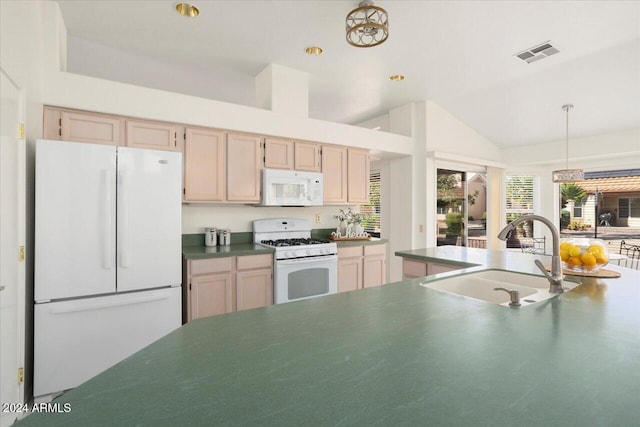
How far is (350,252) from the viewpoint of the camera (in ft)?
12.7

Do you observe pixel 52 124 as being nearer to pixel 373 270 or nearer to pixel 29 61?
pixel 29 61

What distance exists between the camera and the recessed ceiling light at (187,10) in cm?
243

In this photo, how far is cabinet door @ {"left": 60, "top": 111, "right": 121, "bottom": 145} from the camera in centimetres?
260

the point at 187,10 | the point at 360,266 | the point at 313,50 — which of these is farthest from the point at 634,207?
the point at 187,10

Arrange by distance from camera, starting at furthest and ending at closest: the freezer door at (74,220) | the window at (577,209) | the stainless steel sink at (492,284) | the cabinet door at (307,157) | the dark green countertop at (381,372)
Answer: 1. the window at (577,209)
2. the cabinet door at (307,157)
3. the freezer door at (74,220)
4. the stainless steel sink at (492,284)
5. the dark green countertop at (381,372)

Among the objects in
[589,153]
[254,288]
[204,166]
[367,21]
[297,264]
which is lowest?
[254,288]

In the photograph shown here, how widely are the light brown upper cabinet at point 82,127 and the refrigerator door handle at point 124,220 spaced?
65 cm

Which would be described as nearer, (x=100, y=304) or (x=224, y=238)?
(x=100, y=304)

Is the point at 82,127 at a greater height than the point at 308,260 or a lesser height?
greater

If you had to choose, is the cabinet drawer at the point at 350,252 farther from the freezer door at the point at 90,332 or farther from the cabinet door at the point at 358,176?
the freezer door at the point at 90,332

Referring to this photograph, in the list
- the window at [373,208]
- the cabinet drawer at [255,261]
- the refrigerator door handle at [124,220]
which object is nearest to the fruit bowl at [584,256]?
the cabinet drawer at [255,261]

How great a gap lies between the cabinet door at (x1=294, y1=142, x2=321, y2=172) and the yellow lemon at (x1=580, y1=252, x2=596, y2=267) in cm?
269

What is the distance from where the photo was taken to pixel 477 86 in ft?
13.3

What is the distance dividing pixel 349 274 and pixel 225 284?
4.89ft
